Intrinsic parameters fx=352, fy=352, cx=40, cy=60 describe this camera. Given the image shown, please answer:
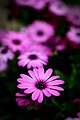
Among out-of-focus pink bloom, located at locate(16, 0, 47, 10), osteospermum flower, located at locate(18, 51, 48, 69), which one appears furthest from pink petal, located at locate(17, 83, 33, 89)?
out-of-focus pink bloom, located at locate(16, 0, 47, 10)

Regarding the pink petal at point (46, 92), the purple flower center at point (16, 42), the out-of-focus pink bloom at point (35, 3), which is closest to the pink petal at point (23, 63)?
the pink petal at point (46, 92)

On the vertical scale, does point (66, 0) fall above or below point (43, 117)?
above

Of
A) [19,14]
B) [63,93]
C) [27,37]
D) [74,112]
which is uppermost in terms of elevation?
[19,14]

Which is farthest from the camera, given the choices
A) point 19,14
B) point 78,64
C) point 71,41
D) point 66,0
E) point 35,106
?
point 66,0

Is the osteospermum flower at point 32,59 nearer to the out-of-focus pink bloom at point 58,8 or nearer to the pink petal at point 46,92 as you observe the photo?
the pink petal at point 46,92

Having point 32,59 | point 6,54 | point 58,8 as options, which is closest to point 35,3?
point 58,8

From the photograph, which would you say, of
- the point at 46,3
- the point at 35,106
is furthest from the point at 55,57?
the point at 46,3

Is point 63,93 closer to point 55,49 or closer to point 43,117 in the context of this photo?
point 43,117
